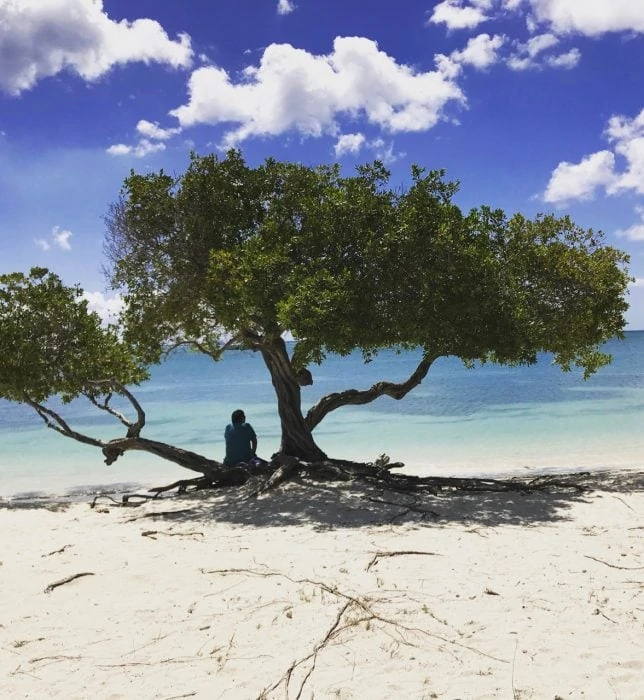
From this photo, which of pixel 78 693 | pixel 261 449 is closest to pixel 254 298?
pixel 78 693

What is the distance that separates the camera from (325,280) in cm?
1098

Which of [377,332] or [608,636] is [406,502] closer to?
[377,332]

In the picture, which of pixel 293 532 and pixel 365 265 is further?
pixel 365 265

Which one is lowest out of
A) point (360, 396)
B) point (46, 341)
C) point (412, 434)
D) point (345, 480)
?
point (412, 434)

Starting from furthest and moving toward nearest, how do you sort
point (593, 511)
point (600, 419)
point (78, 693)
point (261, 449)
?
1. point (600, 419)
2. point (261, 449)
3. point (593, 511)
4. point (78, 693)

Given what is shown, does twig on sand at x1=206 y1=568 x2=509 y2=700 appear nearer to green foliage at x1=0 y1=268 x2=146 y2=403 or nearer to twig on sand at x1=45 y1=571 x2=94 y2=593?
twig on sand at x1=45 y1=571 x2=94 y2=593

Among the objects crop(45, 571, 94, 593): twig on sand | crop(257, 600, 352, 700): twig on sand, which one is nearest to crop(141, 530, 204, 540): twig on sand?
crop(45, 571, 94, 593): twig on sand

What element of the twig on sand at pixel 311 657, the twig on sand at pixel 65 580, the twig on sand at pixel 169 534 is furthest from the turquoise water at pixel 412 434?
the twig on sand at pixel 311 657

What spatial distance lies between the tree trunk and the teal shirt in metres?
0.78

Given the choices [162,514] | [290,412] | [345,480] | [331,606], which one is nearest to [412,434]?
[290,412]

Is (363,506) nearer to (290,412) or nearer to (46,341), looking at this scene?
(290,412)

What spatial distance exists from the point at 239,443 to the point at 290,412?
138 cm

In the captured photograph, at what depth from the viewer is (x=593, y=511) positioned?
35.0 ft

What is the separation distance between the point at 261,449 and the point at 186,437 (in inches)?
248
